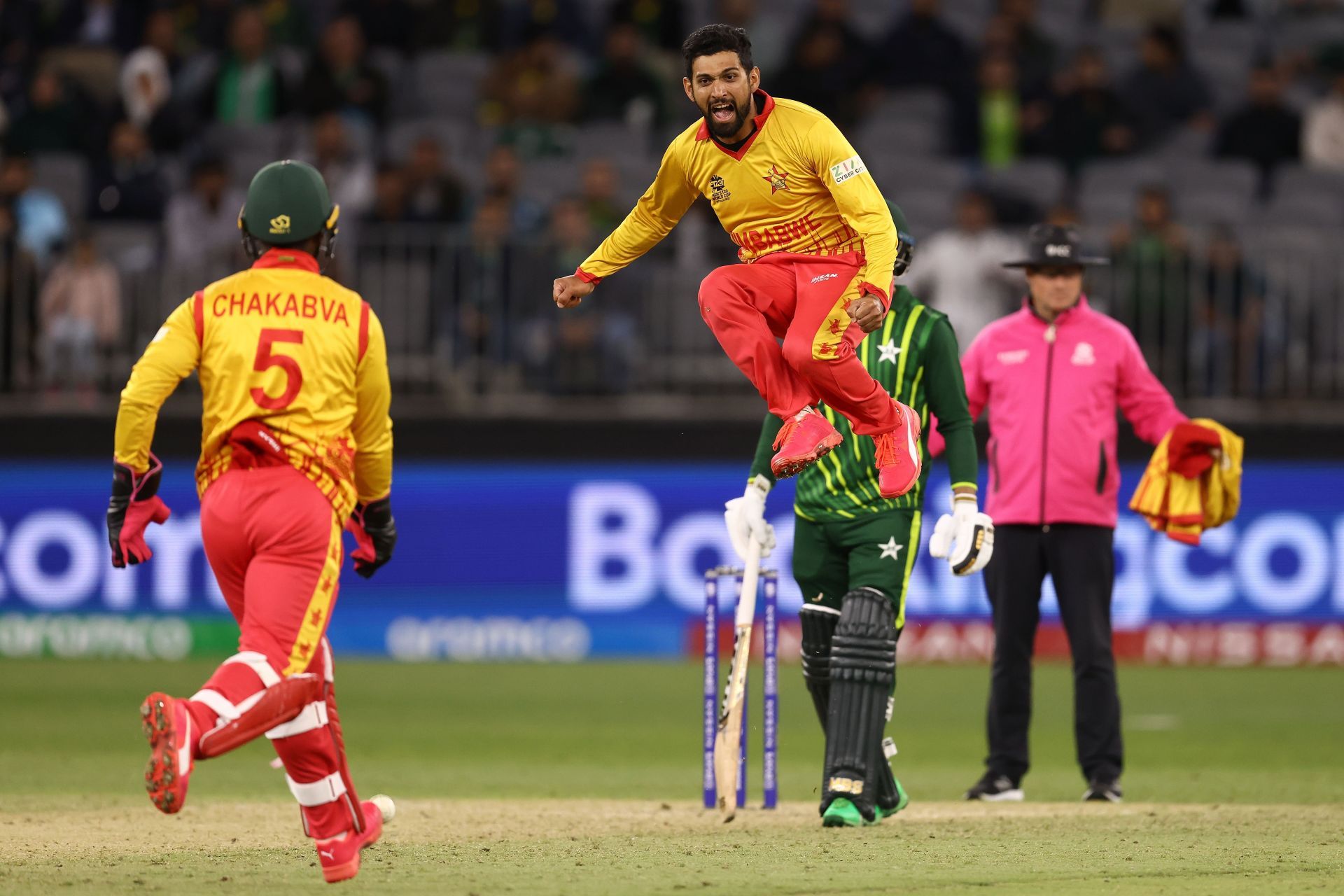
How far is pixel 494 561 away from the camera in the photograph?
51.2 ft

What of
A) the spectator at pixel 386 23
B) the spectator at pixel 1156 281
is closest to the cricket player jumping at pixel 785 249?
the spectator at pixel 1156 281

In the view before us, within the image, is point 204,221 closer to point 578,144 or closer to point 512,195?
point 512,195

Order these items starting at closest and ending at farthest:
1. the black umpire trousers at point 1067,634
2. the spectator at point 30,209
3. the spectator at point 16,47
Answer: the black umpire trousers at point 1067,634
the spectator at point 30,209
the spectator at point 16,47

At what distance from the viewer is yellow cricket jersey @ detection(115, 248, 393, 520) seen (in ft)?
20.0

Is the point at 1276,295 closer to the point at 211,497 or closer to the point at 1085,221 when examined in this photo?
the point at 1085,221

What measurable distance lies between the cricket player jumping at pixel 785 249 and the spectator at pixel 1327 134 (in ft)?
36.0

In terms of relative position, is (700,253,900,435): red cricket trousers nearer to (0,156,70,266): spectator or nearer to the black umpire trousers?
the black umpire trousers

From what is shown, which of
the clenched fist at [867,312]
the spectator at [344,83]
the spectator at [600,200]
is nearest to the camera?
the clenched fist at [867,312]

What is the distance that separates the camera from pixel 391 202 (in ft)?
53.0

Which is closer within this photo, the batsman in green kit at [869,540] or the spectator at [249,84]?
the batsman in green kit at [869,540]

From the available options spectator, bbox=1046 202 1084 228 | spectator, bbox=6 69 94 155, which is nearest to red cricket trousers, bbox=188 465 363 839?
spectator, bbox=1046 202 1084 228

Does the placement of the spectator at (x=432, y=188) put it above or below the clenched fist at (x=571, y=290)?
above

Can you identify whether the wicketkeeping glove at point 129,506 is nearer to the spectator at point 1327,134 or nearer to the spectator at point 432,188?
the spectator at point 432,188

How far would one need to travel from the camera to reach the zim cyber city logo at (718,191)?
7.21 metres
